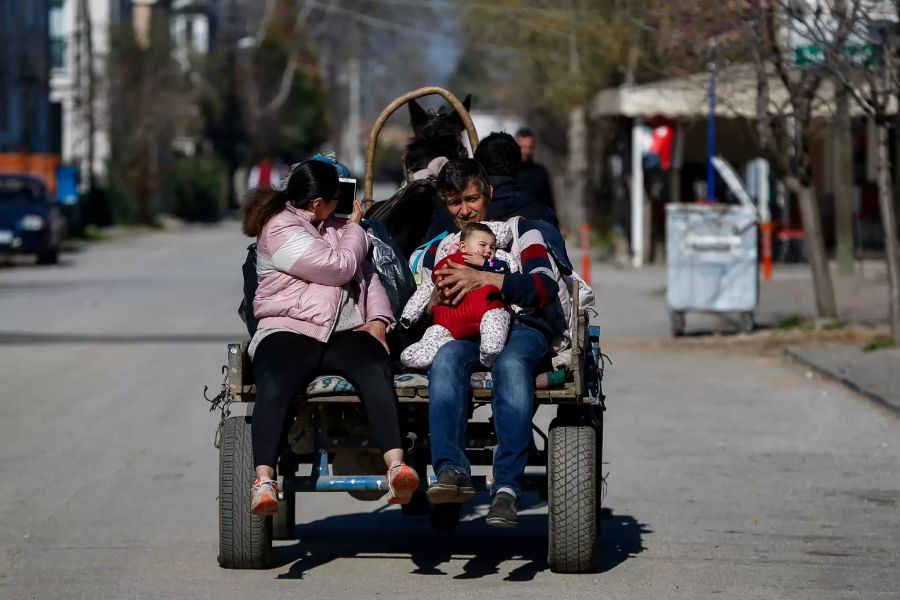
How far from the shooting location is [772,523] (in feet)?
28.0

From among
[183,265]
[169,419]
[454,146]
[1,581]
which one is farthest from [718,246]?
[183,265]

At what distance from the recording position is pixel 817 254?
60.4 feet

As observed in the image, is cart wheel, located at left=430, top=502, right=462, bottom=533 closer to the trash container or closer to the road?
the road

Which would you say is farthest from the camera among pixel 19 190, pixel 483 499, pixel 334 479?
pixel 19 190

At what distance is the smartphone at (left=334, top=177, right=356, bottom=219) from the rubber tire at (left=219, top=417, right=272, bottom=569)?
3.38 ft

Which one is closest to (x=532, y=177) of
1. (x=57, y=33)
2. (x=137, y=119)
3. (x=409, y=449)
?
(x=409, y=449)

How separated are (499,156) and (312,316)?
5.26 ft

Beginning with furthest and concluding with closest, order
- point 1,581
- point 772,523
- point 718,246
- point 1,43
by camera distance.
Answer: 1. point 1,43
2. point 718,246
3. point 772,523
4. point 1,581

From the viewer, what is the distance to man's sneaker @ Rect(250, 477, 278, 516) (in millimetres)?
6547

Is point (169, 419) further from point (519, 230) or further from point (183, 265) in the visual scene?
point (183, 265)

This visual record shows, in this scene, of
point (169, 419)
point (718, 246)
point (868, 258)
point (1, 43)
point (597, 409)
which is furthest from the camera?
point (1, 43)

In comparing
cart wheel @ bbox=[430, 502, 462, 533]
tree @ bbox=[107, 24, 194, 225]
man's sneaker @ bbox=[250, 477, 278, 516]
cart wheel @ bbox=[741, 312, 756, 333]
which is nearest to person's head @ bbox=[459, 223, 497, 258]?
man's sneaker @ bbox=[250, 477, 278, 516]

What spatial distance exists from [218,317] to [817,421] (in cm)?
957

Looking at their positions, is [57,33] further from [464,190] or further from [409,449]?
[409,449]
